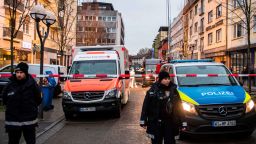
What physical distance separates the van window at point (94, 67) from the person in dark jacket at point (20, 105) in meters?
7.35

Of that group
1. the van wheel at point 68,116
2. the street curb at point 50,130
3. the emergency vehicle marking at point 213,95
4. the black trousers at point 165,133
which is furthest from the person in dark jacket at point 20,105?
the van wheel at point 68,116

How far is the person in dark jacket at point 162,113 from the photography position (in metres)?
5.68

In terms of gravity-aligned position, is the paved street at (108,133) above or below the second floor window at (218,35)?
below

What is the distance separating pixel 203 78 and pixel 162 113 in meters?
4.03

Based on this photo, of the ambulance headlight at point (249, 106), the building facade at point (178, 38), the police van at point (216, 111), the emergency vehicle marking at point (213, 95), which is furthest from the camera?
the building facade at point (178, 38)

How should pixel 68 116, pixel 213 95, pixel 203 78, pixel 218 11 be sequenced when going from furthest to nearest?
1. pixel 218 11
2. pixel 68 116
3. pixel 203 78
4. pixel 213 95

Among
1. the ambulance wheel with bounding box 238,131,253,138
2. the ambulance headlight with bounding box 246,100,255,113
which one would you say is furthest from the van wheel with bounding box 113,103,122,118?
the ambulance headlight with bounding box 246,100,255,113

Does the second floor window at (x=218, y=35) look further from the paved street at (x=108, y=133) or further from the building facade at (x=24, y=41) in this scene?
the paved street at (x=108, y=133)

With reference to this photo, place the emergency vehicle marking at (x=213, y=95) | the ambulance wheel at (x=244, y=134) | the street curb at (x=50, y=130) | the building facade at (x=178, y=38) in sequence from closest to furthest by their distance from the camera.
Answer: the emergency vehicle marking at (x=213, y=95) < the ambulance wheel at (x=244, y=134) < the street curb at (x=50, y=130) < the building facade at (x=178, y=38)

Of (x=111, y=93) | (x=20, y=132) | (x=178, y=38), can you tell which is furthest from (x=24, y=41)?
(x=178, y=38)

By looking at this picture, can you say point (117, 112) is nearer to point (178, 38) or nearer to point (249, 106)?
point (249, 106)

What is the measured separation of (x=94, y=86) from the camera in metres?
11.7

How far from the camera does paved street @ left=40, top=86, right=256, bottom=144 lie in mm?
8484

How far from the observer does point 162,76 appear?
575 cm
